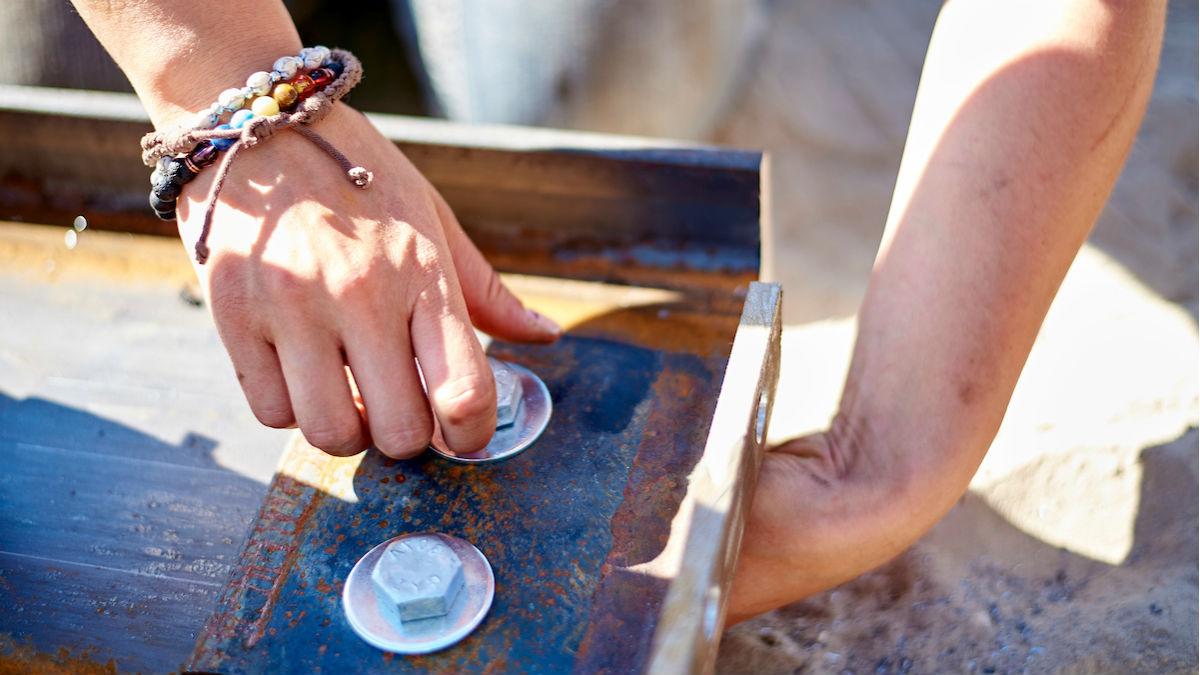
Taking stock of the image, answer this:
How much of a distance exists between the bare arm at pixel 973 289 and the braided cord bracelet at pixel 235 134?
0.56m

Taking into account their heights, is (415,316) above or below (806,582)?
above

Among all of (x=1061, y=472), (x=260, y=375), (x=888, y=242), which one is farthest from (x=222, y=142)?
(x=1061, y=472)

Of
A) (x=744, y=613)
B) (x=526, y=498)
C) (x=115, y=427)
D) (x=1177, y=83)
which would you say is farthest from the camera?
(x=1177, y=83)

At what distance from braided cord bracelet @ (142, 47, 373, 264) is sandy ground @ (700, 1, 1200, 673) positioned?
0.70 metres

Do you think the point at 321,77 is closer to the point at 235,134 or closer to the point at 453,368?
the point at 235,134

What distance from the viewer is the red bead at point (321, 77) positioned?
98 cm

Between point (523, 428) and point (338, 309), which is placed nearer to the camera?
point (338, 309)

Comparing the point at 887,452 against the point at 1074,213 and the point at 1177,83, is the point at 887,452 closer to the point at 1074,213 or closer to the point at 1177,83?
the point at 1074,213

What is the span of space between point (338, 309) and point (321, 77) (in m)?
0.28

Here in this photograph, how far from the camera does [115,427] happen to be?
118 cm

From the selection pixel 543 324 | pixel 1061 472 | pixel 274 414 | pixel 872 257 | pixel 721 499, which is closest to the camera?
pixel 721 499

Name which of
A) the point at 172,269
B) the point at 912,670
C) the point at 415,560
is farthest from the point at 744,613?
the point at 172,269

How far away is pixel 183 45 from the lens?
968 mm

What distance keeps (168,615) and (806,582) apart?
648 mm
